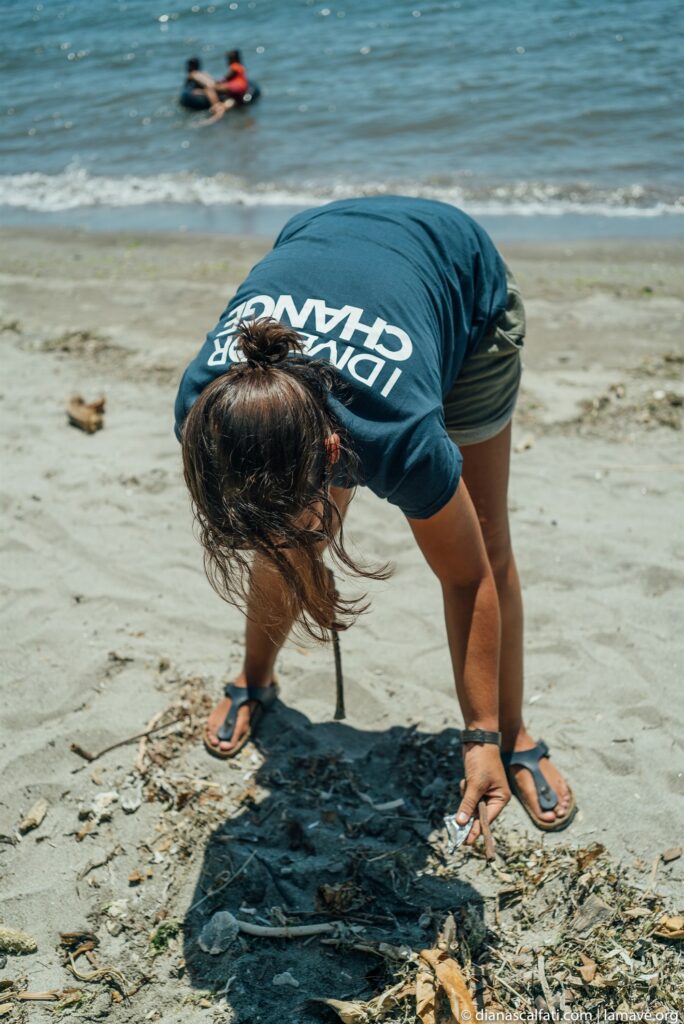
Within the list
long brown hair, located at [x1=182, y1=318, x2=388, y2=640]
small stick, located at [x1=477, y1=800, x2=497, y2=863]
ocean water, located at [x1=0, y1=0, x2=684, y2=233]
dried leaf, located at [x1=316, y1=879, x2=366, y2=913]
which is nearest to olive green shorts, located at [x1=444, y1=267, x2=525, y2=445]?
long brown hair, located at [x1=182, y1=318, x2=388, y2=640]

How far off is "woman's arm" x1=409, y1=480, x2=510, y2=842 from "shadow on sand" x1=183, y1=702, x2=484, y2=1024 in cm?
39

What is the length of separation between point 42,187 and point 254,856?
9439mm

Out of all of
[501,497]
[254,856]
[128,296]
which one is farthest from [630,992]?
[128,296]

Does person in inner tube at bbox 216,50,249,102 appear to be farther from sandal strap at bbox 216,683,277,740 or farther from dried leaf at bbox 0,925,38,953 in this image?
dried leaf at bbox 0,925,38,953

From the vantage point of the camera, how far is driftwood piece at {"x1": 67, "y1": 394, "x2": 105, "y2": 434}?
4.23 m

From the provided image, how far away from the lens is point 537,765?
2.61m

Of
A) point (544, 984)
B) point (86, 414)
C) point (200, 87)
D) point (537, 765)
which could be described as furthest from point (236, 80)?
point (544, 984)

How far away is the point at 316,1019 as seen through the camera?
201 cm

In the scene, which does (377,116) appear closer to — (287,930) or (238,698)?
(238,698)

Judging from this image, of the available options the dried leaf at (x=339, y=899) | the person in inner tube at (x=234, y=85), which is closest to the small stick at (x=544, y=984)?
the dried leaf at (x=339, y=899)

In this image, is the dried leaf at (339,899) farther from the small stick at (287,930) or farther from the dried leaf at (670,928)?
the dried leaf at (670,928)

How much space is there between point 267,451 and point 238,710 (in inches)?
53.7

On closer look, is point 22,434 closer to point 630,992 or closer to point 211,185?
point 630,992

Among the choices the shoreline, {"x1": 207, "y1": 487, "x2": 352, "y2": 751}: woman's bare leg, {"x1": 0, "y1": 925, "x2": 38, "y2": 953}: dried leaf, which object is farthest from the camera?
the shoreline
